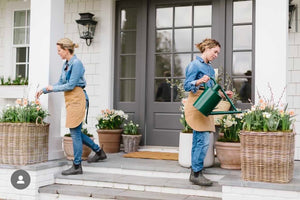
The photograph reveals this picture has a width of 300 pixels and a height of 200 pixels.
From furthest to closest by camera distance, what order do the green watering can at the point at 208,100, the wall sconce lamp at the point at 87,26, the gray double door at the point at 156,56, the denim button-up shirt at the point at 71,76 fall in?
1. the wall sconce lamp at the point at 87,26
2. the gray double door at the point at 156,56
3. the denim button-up shirt at the point at 71,76
4. the green watering can at the point at 208,100

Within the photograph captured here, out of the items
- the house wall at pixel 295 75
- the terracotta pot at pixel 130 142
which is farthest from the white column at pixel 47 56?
the house wall at pixel 295 75

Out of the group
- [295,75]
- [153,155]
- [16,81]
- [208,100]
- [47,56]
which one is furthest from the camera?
[16,81]

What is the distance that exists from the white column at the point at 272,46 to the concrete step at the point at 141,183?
1105 millimetres

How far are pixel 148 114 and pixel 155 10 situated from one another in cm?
158

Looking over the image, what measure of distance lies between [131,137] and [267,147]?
2.53 m

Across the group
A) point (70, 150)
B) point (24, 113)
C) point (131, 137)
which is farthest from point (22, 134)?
point (131, 137)

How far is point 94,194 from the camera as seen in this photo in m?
3.76

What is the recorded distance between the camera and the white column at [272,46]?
3590mm

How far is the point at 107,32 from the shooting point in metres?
5.82

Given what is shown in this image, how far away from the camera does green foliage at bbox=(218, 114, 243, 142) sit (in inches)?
163

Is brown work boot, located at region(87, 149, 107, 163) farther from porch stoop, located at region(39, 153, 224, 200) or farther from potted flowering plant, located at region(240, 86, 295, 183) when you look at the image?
potted flowering plant, located at region(240, 86, 295, 183)

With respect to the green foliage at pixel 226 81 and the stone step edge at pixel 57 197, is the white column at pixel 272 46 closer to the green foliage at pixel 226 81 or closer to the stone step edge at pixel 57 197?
the green foliage at pixel 226 81

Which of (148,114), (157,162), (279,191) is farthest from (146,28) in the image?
(279,191)

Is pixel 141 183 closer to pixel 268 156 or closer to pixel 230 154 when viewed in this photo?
pixel 230 154
